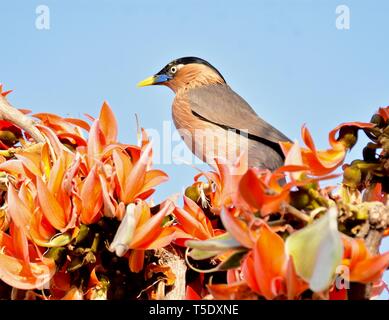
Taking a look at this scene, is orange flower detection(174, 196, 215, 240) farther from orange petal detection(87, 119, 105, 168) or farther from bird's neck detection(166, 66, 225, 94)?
→ bird's neck detection(166, 66, 225, 94)

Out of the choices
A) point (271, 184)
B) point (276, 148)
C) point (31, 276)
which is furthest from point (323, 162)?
point (276, 148)

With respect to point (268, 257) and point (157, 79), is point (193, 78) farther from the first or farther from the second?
point (268, 257)

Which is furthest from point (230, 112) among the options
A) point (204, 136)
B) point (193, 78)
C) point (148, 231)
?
point (148, 231)

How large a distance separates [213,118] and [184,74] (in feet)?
4.44

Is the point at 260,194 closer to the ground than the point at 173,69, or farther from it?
farther from it

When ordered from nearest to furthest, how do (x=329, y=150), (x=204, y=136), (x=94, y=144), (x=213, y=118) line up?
(x=329, y=150) → (x=94, y=144) → (x=204, y=136) → (x=213, y=118)

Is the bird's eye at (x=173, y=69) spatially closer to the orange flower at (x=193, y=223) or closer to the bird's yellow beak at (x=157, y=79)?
the bird's yellow beak at (x=157, y=79)

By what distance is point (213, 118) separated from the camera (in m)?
4.41

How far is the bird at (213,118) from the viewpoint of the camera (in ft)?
12.4

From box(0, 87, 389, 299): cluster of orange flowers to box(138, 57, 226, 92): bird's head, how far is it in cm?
427

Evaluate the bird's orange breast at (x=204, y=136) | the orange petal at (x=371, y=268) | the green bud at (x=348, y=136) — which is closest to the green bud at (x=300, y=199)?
the orange petal at (x=371, y=268)

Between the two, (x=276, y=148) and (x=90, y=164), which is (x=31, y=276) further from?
(x=276, y=148)

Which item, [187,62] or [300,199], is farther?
[187,62]

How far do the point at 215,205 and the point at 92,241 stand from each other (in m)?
0.23
